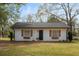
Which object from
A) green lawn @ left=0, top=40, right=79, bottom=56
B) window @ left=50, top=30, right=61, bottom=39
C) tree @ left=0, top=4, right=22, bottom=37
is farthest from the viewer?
window @ left=50, top=30, right=61, bottom=39

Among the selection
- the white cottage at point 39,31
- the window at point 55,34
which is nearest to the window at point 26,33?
the white cottage at point 39,31

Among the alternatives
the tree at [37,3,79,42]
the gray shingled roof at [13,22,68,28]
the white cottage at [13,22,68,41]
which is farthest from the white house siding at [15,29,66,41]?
Answer: the tree at [37,3,79,42]

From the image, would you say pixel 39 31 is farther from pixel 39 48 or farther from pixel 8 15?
pixel 8 15

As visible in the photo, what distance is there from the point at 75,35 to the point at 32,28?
2.92 ft

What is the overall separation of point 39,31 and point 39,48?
38 cm

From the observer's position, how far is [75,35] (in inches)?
299

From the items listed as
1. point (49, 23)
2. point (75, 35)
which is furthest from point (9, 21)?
point (75, 35)

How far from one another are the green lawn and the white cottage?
123mm

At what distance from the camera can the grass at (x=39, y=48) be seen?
7504mm

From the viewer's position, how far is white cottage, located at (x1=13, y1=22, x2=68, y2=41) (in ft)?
25.2

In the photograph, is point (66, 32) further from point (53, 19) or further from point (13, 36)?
point (13, 36)

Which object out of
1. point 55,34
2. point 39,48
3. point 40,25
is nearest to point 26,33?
point 40,25

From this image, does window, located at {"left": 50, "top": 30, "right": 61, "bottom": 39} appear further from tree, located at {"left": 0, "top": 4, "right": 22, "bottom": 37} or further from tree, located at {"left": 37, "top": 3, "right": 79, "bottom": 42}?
tree, located at {"left": 0, "top": 4, "right": 22, "bottom": 37}

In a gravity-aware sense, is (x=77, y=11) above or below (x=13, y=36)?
above
